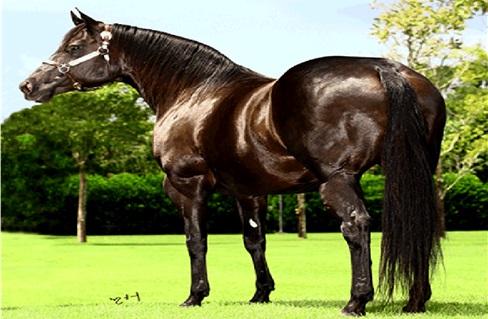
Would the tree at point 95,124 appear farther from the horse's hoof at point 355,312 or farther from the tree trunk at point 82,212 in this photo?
the horse's hoof at point 355,312

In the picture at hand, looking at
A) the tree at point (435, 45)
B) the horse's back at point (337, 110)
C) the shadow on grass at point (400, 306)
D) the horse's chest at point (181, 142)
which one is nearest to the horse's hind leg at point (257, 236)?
the shadow on grass at point (400, 306)

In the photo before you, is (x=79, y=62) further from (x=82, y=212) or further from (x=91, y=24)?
(x=82, y=212)

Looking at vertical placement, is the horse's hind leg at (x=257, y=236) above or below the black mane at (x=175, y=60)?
below

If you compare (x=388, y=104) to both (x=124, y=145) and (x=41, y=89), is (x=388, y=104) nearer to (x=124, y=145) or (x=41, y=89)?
(x=41, y=89)

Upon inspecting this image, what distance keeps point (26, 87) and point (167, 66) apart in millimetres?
1607

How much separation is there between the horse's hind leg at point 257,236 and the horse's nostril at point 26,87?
104 inches

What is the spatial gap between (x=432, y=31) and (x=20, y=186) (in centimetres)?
1731

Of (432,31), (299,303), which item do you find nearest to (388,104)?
(299,303)

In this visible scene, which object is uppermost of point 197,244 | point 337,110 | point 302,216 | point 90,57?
point 90,57

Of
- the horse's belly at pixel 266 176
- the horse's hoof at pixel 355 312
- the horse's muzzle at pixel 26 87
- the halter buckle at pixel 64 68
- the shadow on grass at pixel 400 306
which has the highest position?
the halter buckle at pixel 64 68

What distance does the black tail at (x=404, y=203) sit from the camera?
6.63 m

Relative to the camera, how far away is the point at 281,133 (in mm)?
7117

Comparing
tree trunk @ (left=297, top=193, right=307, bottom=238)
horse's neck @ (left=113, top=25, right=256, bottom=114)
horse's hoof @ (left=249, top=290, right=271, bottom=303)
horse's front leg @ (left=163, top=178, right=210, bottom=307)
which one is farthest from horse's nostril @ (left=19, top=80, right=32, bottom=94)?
tree trunk @ (left=297, top=193, right=307, bottom=238)

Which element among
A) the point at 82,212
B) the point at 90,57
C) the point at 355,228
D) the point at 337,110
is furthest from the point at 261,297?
the point at 82,212
